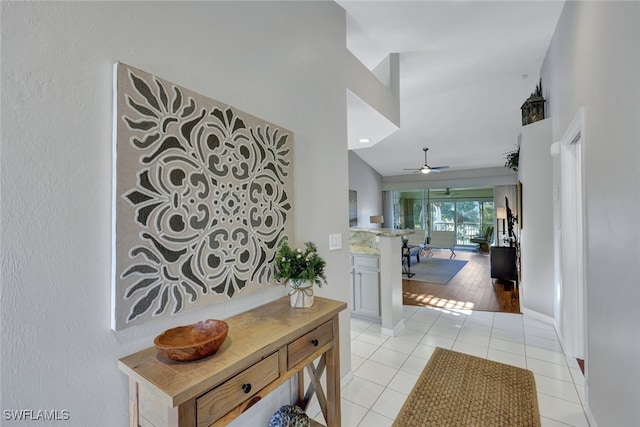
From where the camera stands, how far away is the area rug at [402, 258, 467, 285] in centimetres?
580

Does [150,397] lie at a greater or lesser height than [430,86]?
lesser

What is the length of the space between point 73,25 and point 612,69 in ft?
7.83

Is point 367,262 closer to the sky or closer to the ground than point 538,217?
closer to the ground

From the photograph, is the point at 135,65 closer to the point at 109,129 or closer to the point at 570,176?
the point at 109,129

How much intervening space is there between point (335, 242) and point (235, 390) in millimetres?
1284

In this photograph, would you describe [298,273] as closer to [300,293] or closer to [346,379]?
[300,293]

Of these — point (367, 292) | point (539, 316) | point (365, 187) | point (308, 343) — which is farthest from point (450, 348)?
point (365, 187)

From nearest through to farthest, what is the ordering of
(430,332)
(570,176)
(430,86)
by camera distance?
(570,176), (430,332), (430,86)

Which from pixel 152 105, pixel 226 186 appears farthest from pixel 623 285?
pixel 152 105

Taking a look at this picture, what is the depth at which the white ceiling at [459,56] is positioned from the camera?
8.71 ft

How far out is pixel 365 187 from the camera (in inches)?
374

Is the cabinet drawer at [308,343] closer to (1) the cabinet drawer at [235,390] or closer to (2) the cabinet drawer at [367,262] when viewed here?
(1) the cabinet drawer at [235,390]

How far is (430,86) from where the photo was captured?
15.1 feet

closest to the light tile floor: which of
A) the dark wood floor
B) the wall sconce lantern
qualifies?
the dark wood floor
